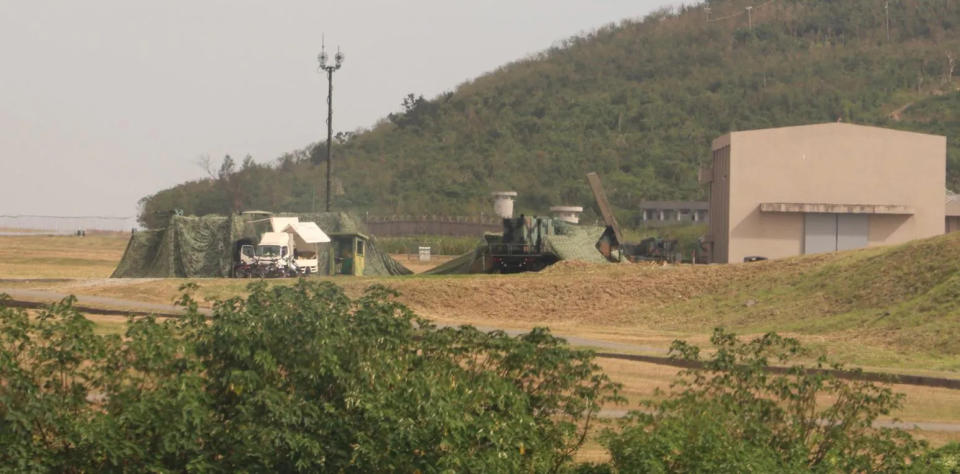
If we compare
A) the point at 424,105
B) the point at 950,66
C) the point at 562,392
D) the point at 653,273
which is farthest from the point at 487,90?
the point at 562,392

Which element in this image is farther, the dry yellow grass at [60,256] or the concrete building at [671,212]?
the concrete building at [671,212]

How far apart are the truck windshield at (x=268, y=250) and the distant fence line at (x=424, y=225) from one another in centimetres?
3653

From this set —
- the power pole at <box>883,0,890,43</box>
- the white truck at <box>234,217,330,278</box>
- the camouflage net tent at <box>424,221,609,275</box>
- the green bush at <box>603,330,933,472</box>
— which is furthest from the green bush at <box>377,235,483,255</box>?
the power pole at <box>883,0,890,43</box>

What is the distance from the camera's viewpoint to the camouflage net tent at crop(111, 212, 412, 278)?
1638 inches

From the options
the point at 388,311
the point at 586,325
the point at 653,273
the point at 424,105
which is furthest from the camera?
the point at 424,105

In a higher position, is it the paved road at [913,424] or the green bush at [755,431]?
the green bush at [755,431]

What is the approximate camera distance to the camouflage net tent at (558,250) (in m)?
44.0

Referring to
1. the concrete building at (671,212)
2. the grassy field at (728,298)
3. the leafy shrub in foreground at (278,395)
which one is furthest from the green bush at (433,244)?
the leafy shrub in foreground at (278,395)

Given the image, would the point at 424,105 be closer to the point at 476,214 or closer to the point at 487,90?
the point at 487,90

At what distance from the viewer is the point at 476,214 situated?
88562 mm

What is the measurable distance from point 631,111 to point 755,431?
107 meters

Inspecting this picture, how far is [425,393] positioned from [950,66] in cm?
11998

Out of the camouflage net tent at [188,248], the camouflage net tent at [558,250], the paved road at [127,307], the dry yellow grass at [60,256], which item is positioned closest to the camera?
the paved road at [127,307]

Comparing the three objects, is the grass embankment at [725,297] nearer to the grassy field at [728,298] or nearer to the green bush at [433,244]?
the grassy field at [728,298]
